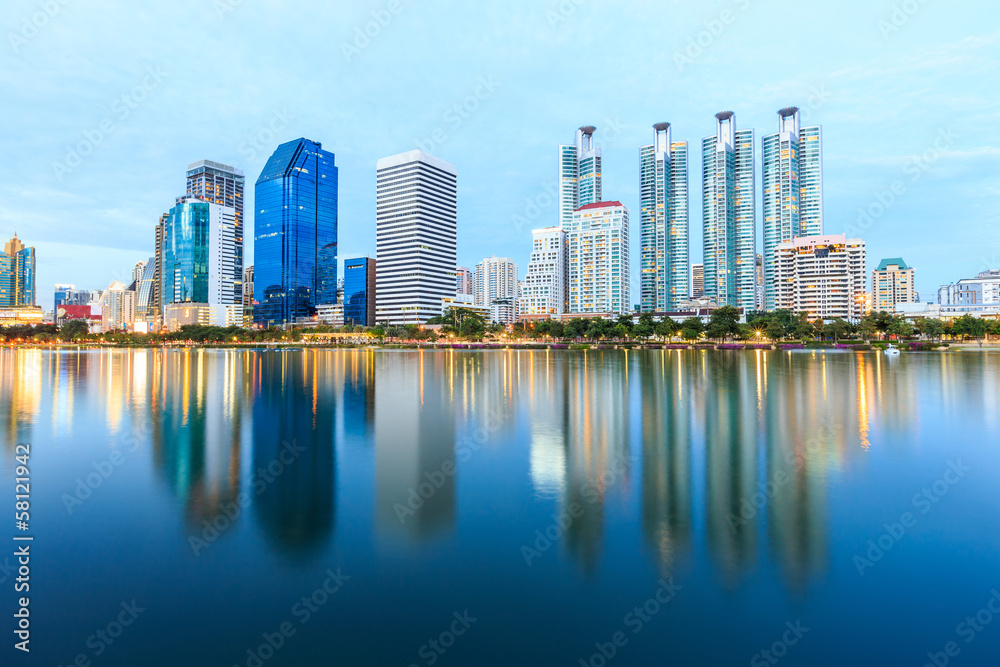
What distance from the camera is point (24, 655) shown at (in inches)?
277

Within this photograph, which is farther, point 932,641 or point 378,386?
point 378,386

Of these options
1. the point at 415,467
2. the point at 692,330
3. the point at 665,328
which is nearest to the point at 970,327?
the point at 692,330

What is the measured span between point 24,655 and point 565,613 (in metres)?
7.59

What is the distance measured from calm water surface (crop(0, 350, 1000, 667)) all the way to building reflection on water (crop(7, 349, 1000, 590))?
10 centimetres

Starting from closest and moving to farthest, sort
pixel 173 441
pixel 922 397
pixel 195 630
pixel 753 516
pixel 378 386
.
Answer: pixel 195 630
pixel 753 516
pixel 173 441
pixel 922 397
pixel 378 386

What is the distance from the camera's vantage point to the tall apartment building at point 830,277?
578 ft

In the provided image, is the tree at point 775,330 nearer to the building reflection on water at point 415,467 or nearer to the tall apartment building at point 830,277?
the tall apartment building at point 830,277

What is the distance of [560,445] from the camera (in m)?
17.9

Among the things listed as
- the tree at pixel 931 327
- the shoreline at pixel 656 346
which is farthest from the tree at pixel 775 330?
the tree at pixel 931 327

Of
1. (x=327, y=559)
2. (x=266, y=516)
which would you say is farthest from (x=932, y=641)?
(x=266, y=516)

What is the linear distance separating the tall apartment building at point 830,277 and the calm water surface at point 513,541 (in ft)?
595

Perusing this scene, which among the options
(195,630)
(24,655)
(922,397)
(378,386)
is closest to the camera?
(24,655)

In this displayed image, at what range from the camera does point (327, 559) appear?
380 inches

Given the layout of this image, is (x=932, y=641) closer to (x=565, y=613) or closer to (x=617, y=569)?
(x=617, y=569)
